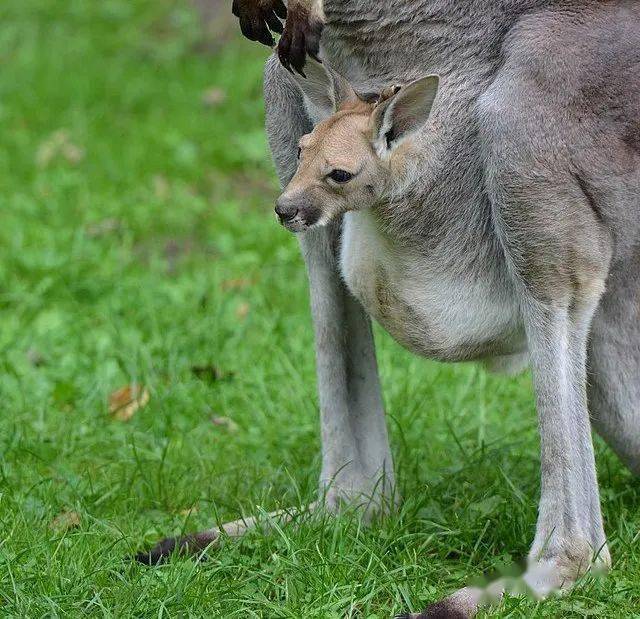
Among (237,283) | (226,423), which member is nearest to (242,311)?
(237,283)

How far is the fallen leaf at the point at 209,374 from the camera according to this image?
4.71 m

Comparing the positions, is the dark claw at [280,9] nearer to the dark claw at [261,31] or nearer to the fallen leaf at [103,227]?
the dark claw at [261,31]

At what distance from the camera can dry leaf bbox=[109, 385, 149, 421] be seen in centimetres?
441

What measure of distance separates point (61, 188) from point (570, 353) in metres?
3.94

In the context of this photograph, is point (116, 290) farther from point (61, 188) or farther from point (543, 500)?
point (543, 500)

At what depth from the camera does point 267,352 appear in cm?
487

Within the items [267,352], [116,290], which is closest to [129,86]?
[116,290]

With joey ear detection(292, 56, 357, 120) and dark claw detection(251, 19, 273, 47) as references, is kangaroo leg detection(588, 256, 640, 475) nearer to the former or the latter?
joey ear detection(292, 56, 357, 120)

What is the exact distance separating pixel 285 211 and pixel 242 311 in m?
2.45

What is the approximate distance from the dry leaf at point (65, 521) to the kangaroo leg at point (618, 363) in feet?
4.73

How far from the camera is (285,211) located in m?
2.79

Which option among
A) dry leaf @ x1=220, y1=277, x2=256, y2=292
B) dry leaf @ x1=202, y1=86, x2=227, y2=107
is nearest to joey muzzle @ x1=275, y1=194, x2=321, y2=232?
dry leaf @ x1=220, y1=277, x2=256, y2=292

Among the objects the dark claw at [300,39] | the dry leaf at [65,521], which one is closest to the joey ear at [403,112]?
the dark claw at [300,39]

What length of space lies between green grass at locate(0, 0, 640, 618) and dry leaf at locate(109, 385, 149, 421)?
0.05 meters
